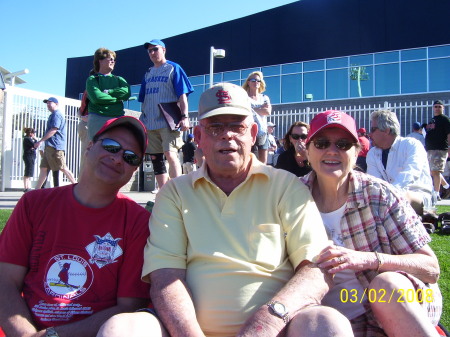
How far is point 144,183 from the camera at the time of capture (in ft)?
49.0

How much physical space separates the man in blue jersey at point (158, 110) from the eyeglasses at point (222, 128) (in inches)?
124

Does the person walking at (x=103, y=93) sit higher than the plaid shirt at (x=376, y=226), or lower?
higher

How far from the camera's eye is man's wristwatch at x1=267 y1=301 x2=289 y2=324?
186 cm

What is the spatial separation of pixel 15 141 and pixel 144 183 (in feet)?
14.1

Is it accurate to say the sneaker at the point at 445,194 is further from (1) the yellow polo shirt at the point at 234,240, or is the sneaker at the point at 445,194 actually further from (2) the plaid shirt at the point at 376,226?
(1) the yellow polo shirt at the point at 234,240

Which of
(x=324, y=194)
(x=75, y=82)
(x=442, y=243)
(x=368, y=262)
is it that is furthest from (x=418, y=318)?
(x=75, y=82)

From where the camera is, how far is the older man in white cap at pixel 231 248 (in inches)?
74.5

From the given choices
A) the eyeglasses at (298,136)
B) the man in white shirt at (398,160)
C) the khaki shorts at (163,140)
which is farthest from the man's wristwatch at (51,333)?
the khaki shorts at (163,140)

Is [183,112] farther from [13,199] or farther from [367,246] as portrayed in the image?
[13,199]

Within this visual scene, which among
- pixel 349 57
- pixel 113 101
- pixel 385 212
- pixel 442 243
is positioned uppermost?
pixel 349 57

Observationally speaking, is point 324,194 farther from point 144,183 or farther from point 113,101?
point 144,183
